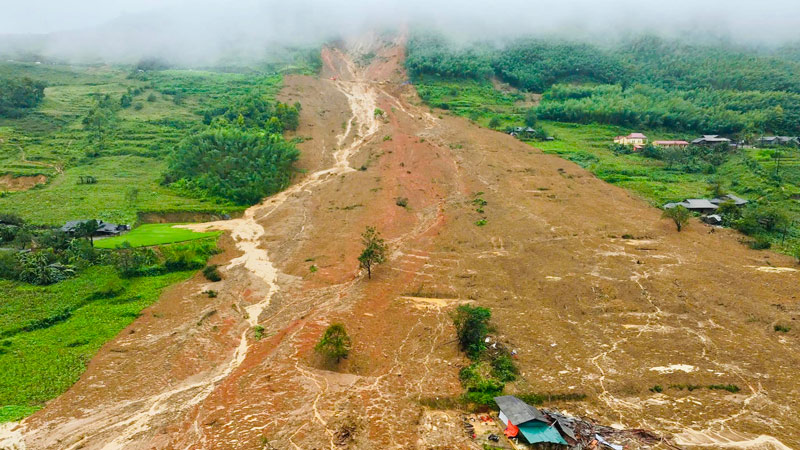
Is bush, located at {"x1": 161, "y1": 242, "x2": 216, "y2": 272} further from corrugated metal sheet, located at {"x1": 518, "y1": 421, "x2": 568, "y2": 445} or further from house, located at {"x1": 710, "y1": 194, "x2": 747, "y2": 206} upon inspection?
house, located at {"x1": 710, "y1": 194, "x2": 747, "y2": 206}

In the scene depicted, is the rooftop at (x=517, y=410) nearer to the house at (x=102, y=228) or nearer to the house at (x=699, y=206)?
the house at (x=699, y=206)

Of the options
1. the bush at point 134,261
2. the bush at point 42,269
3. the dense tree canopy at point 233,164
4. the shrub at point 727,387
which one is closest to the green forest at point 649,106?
the shrub at point 727,387

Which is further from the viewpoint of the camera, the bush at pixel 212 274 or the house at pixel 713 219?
the house at pixel 713 219

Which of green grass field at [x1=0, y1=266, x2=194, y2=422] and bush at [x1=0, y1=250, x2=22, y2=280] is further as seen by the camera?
bush at [x1=0, y1=250, x2=22, y2=280]

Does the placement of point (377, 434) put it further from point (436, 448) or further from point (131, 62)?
point (131, 62)

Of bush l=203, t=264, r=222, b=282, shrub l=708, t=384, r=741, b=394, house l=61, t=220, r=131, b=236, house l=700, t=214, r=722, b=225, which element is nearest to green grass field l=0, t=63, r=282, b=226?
house l=61, t=220, r=131, b=236

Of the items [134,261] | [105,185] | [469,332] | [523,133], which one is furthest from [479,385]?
[523,133]
